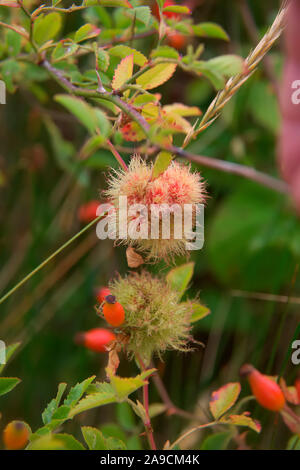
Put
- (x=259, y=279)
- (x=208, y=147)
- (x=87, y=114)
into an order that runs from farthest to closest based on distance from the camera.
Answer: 1. (x=208, y=147)
2. (x=259, y=279)
3. (x=87, y=114)

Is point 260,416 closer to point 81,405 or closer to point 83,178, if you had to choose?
point 81,405

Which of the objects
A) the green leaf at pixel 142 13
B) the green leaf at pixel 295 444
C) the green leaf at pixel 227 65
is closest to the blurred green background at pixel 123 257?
the green leaf at pixel 295 444

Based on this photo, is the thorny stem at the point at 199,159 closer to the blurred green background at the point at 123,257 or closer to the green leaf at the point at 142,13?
the green leaf at the point at 142,13

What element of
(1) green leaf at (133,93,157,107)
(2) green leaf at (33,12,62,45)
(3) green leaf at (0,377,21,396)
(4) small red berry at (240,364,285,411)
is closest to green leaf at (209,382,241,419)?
(4) small red berry at (240,364,285,411)
